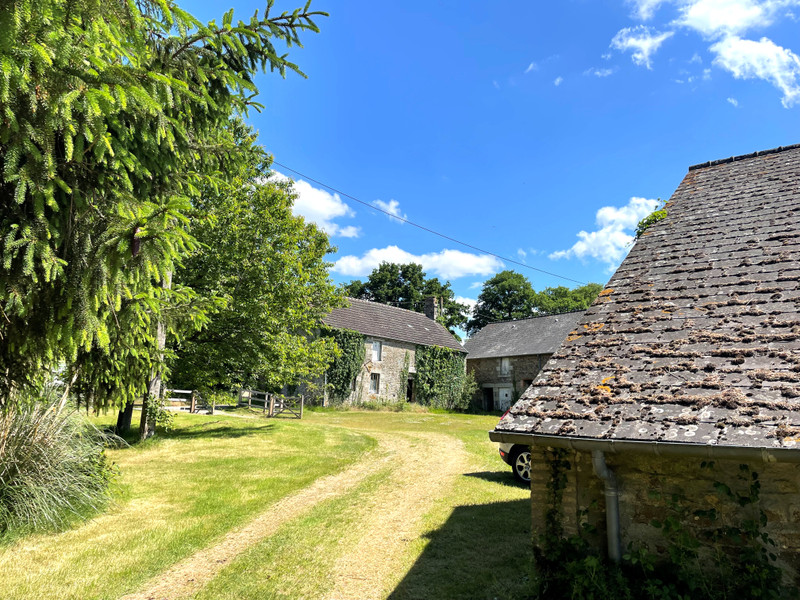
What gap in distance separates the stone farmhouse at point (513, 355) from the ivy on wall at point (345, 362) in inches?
424

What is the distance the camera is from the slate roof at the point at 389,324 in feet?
94.7

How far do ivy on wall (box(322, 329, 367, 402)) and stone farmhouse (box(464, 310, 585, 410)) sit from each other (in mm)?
10761

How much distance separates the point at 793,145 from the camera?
7.94 m

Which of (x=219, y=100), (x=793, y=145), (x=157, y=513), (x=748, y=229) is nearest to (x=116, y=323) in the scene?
(x=219, y=100)

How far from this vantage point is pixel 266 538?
6.53m

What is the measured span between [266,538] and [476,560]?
300cm

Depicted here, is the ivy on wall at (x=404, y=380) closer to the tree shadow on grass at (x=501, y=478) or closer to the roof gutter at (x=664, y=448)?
the tree shadow on grass at (x=501, y=478)

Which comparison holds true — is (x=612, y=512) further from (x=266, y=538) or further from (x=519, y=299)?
(x=519, y=299)

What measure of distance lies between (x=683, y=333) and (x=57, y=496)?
846 cm

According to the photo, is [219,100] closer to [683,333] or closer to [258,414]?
[683,333]

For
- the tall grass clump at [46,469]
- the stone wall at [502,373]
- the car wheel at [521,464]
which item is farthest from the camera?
the stone wall at [502,373]

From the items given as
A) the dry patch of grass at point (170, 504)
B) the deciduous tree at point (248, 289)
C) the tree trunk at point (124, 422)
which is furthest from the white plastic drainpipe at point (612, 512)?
the tree trunk at point (124, 422)

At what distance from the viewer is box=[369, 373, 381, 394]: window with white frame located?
28.9 meters

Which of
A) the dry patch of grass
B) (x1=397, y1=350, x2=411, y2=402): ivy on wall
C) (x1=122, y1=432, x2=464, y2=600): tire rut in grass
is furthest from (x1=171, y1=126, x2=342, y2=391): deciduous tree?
(x1=397, y1=350, x2=411, y2=402): ivy on wall
